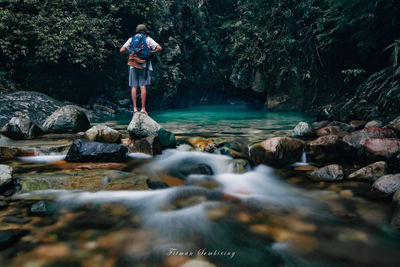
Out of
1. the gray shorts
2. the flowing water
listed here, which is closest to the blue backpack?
the gray shorts

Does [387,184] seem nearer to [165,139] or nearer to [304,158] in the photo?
[304,158]

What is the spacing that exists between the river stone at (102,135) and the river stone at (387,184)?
4223mm

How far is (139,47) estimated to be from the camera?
5.89m

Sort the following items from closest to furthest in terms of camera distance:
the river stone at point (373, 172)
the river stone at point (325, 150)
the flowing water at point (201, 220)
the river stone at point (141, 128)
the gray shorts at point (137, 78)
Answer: the flowing water at point (201, 220)
the river stone at point (373, 172)
the river stone at point (325, 150)
the river stone at point (141, 128)
the gray shorts at point (137, 78)

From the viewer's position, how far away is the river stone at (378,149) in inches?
136

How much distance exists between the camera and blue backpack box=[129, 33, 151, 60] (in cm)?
584

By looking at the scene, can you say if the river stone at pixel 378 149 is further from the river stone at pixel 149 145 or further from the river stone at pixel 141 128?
the river stone at pixel 141 128

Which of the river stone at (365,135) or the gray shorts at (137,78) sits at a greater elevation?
the gray shorts at (137,78)

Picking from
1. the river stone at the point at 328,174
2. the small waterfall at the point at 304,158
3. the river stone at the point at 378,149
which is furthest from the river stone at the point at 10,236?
the river stone at the point at 378,149

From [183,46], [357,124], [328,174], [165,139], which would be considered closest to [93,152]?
[165,139]

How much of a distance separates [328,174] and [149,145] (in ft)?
9.80

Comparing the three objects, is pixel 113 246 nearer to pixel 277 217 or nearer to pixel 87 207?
pixel 87 207

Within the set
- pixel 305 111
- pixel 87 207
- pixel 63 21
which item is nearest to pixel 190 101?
pixel 305 111

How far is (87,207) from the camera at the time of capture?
262cm
